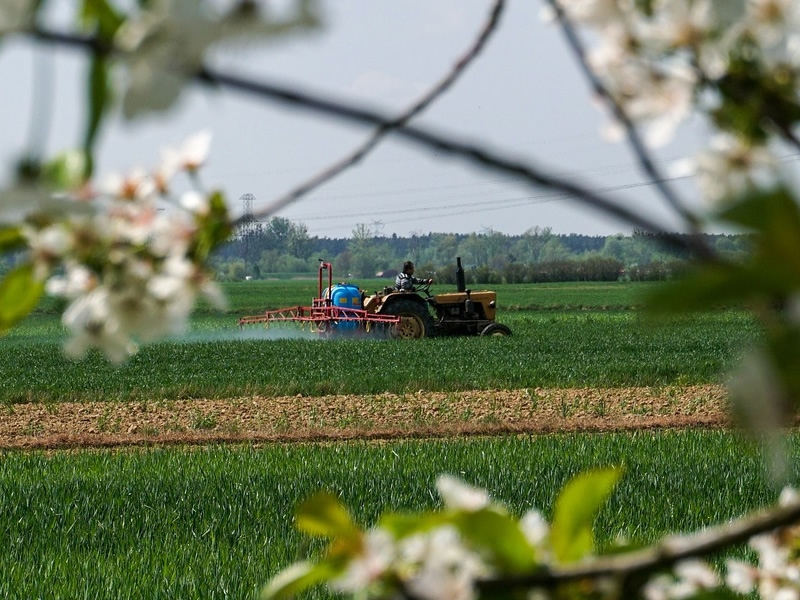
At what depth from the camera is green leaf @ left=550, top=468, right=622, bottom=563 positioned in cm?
45

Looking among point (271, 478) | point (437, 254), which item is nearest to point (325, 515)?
point (271, 478)

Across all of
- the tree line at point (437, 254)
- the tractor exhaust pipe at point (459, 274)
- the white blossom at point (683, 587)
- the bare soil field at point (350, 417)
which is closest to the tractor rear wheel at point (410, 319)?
the tractor exhaust pipe at point (459, 274)

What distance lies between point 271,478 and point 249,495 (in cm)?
74

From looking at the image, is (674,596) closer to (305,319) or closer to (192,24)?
(192,24)

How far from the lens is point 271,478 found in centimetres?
780

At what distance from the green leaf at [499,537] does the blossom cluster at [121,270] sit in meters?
0.15

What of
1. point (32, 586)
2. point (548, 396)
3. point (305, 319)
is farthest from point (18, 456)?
point (305, 319)

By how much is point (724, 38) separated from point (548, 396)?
1305 centimetres

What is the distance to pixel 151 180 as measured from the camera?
0.53 meters

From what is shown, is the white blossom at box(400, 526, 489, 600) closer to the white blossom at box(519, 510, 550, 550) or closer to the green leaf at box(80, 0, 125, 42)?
the white blossom at box(519, 510, 550, 550)

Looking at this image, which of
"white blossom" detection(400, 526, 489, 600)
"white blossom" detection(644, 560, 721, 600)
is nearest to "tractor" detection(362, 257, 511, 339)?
"white blossom" detection(644, 560, 721, 600)

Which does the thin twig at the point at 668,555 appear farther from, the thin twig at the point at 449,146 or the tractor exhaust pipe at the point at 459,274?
the tractor exhaust pipe at the point at 459,274

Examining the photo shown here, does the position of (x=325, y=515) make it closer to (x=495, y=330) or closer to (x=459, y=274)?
(x=459, y=274)

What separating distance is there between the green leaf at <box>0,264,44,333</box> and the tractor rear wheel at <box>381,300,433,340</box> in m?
20.2
